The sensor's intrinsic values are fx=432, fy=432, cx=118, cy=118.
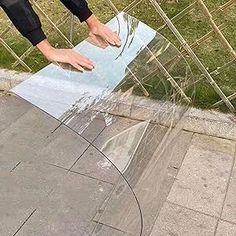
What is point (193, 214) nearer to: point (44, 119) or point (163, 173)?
point (163, 173)

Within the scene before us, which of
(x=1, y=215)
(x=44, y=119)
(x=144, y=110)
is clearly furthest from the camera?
(x=44, y=119)

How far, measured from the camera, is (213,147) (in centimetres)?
332

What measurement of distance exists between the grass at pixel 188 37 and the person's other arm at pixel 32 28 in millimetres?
1890

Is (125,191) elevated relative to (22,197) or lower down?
elevated

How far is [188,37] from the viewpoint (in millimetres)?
4582

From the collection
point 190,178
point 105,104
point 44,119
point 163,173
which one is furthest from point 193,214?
point 44,119

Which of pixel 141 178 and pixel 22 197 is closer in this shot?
pixel 141 178

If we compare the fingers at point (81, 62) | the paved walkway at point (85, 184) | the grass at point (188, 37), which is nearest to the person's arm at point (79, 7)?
the fingers at point (81, 62)

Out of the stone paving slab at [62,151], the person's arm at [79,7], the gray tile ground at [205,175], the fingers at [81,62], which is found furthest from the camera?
the stone paving slab at [62,151]

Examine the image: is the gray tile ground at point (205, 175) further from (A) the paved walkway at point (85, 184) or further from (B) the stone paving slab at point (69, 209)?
(B) the stone paving slab at point (69, 209)

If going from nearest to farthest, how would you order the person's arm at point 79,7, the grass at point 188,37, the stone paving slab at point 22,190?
1. the person's arm at point 79,7
2. the stone paving slab at point 22,190
3. the grass at point 188,37

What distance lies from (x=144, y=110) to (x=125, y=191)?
0.59 meters

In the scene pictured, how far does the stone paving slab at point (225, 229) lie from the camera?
2.59 metres

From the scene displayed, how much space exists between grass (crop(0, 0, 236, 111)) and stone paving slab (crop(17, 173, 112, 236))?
129 cm
